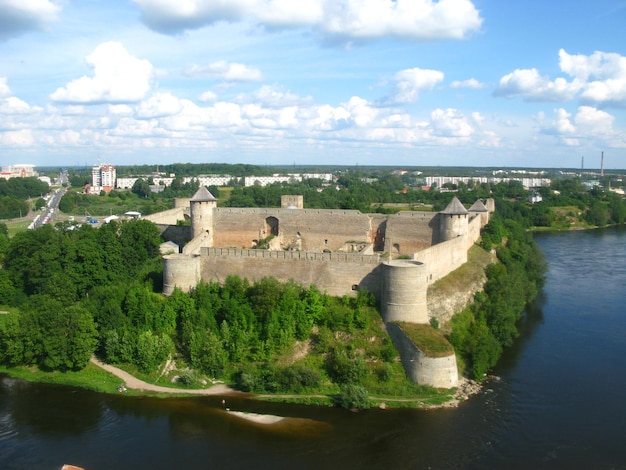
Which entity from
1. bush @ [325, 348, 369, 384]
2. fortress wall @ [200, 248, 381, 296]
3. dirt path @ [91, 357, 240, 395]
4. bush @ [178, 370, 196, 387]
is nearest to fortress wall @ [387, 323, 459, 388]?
bush @ [325, 348, 369, 384]

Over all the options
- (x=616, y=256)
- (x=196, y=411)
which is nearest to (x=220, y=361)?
(x=196, y=411)

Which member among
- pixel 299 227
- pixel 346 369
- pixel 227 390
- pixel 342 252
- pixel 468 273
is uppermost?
pixel 299 227

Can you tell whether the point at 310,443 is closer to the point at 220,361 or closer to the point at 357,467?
the point at 357,467

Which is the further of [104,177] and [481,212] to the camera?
[104,177]

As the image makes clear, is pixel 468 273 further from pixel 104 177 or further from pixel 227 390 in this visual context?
pixel 104 177

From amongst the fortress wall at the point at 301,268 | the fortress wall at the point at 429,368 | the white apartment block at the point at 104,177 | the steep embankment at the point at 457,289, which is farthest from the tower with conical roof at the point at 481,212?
the white apartment block at the point at 104,177

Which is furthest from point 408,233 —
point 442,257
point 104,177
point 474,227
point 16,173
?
point 16,173
